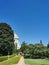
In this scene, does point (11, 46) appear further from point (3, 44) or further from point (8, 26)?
point (8, 26)

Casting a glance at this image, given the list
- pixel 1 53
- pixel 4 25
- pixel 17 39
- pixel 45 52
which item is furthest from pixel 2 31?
pixel 17 39

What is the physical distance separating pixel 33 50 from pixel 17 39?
34116 millimetres

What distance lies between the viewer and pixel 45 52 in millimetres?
68312

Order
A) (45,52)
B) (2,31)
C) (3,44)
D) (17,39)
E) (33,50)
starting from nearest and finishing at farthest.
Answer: (3,44) < (2,31) < (45,52) < (33,50) < (17,39)

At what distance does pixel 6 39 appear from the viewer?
183 ft

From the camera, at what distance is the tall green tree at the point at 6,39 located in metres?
54.1

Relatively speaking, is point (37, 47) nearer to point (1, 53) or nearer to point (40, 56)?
point (40, 56)

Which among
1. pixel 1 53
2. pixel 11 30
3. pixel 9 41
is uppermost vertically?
pixel 11 30

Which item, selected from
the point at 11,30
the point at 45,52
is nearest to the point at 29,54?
the point at 45,52

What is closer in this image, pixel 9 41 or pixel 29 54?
pixel 9 41

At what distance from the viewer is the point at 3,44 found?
177 ft

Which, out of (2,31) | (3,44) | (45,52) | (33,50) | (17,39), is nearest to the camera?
(3,44)

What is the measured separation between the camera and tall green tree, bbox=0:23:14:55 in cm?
5412

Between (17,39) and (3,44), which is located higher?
(17,39)
